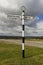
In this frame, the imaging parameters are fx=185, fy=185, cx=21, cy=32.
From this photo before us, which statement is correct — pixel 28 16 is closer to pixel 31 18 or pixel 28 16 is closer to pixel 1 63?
pixel 31 18

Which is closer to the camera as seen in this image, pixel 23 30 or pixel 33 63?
pixel 33 63

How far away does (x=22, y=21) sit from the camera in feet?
48.4

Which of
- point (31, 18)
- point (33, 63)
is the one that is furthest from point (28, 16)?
point (33, 63)

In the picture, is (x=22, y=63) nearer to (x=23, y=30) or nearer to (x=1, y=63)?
(x=1, y=63)

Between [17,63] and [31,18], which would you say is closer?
[17,63]

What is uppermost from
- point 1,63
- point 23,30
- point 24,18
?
point 24,18

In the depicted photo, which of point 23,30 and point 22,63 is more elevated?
point 23,30

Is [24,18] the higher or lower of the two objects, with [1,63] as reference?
higher

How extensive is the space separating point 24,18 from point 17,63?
13.5 feet

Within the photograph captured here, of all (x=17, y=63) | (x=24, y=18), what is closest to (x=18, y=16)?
(x=24, y=18)

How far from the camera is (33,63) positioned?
39.5 ft

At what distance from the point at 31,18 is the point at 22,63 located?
4.21 meters

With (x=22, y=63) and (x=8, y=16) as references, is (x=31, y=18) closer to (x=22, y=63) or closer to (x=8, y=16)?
(x=8, y=16)

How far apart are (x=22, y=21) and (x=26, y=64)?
13.7 feet
